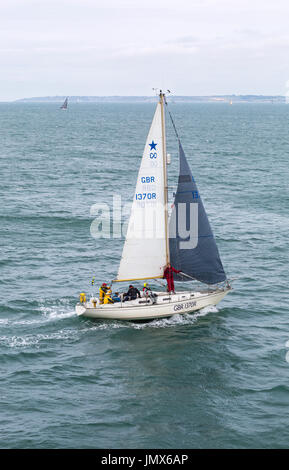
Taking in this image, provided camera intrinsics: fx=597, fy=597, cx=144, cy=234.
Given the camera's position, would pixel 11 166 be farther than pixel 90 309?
Yes

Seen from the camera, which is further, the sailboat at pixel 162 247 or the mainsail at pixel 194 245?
the mainsail at pixel 194 245

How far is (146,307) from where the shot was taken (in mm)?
33688

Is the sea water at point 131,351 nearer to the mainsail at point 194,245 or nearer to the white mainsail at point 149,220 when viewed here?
the mainsail at point 194,245

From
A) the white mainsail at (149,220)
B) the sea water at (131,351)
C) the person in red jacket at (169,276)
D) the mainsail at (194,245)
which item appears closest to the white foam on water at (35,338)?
the sea water at (131,351)

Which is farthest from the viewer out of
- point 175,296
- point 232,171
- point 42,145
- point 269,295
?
point 42,145

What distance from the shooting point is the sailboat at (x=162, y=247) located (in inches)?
1318

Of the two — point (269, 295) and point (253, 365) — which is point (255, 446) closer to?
point (253, 365)

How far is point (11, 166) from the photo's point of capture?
91.4 m

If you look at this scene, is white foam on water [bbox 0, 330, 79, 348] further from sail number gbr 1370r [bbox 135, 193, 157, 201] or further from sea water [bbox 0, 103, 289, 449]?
sail number gbr 1370r [bbox 135, 193, 157, 201]

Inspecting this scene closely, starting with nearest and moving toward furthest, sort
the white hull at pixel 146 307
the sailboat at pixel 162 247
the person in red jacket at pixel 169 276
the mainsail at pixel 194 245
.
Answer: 1. the sailboat at pixel 162 247
2. the white hull at pixel 146 307
3. the mainsail at pixel 194 245
4. the person in red jacket at pixel 169 276

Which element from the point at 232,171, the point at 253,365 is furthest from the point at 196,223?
the point at 232,171

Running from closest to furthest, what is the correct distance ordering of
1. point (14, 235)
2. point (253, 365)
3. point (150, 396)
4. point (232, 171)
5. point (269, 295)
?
point (150, 396) → point (253, 365) → point (269, 295) → point (14, 235) → point (232, 171)

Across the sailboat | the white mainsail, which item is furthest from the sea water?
the white mainsail

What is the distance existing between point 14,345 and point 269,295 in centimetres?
1697
